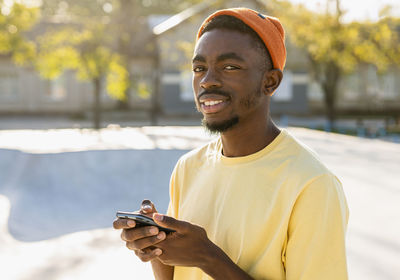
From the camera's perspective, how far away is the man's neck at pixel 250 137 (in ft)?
5.88

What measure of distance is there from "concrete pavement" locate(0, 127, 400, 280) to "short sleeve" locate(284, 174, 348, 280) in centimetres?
344

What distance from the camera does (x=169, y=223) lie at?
4.76 ft

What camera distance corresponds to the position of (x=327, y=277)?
4.89ft

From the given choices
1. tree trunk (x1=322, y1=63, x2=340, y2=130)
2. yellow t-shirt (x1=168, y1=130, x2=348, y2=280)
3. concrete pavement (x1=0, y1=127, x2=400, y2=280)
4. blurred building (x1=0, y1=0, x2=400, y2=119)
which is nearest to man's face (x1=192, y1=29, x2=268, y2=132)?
yellow t-shirt (x1=168, y1=130, x2=348, y2=280)

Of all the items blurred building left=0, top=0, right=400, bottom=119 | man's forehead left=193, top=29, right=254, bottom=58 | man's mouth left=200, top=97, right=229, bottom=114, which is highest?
man's forehead left=193, top=29, right=254, bottom=58

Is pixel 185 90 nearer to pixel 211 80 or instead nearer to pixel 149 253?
pixel 211 80

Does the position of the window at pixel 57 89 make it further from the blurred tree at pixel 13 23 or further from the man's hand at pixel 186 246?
the man's hand at pixel 186 246

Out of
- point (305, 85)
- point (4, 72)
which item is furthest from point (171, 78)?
point (4, 72)

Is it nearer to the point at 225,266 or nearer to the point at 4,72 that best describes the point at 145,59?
the point at 4,72

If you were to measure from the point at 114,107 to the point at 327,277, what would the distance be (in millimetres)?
33559

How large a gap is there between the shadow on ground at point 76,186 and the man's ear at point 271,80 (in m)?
5.22

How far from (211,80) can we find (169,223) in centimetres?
57

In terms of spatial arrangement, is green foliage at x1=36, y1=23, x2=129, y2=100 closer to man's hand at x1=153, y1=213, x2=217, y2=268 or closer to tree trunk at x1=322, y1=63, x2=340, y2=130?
tree trunk at x1=322, y1=63, x2=340, y2=130

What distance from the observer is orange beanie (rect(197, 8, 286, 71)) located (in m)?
Answer: 1.68
